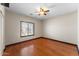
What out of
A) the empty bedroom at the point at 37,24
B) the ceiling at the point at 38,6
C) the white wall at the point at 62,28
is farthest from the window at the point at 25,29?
the white wall at the point at 62,28

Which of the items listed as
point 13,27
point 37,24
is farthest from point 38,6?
point 13,27

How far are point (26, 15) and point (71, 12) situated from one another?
0.51m

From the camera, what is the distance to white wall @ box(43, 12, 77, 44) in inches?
28.1

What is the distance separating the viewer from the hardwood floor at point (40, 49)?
2.46ft

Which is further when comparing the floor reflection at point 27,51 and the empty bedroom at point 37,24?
the floor reflection at point 27,51

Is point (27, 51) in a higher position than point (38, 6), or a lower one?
lower

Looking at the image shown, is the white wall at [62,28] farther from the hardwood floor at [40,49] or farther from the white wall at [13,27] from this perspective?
the white wall at [13,27]

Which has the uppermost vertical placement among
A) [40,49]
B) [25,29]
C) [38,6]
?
[38,6]

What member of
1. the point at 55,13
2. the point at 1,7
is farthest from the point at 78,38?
the point at 1,7

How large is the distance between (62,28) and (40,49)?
0.44 meters

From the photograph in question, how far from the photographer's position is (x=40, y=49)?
0.94 m

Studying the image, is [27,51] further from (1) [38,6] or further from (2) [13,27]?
(1) [38,6]

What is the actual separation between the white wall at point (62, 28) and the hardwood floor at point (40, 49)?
0.10 metres

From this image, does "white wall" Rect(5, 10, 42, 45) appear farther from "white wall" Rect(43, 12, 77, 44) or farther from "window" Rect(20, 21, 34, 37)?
"white wall" Rect(43, 12, 77, 44)
